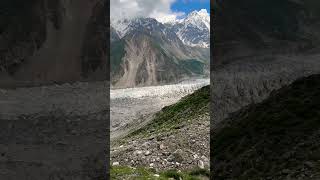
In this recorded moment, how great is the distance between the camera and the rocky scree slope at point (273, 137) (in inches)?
350

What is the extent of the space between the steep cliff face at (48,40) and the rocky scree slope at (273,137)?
4.94 m

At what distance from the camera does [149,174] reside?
36.8 feet

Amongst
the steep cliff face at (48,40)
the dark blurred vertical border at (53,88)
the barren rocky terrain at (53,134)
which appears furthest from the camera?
the steep cliff face at (48,40)

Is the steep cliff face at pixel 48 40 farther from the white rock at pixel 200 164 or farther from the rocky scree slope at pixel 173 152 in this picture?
the white rock at pixel 200 164

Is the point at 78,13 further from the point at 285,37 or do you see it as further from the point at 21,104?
the point at 285,37

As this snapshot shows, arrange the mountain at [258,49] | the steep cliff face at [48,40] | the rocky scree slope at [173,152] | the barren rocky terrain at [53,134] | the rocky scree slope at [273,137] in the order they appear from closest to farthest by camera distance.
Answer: the rocky scree slope at [273,137], the mountain at [258,49], the barren rocky terrain at [53,134], the rocky scree slope at [173,152], the steep cliff face at [48,40]

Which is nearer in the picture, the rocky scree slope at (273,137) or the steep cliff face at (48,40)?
the rocky scree slope at (273,137)

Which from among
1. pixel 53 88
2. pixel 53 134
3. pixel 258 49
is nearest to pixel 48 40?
pixel 53 88

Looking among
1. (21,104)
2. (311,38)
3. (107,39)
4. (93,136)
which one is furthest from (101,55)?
(311,38)

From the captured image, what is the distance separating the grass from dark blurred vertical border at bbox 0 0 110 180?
0.57 m

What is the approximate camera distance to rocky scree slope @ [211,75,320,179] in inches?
350

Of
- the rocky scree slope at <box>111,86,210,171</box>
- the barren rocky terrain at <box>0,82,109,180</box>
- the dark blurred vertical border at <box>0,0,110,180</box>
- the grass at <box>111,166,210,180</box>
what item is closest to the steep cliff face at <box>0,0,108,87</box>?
the dark blurred vertical border at <box>0,0,110,180</box>

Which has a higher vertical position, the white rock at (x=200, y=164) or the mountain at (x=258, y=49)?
the mountain at (x=258, y=49)

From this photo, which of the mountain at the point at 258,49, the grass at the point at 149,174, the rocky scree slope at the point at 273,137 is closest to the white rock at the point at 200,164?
the grass at the point at 149,174
